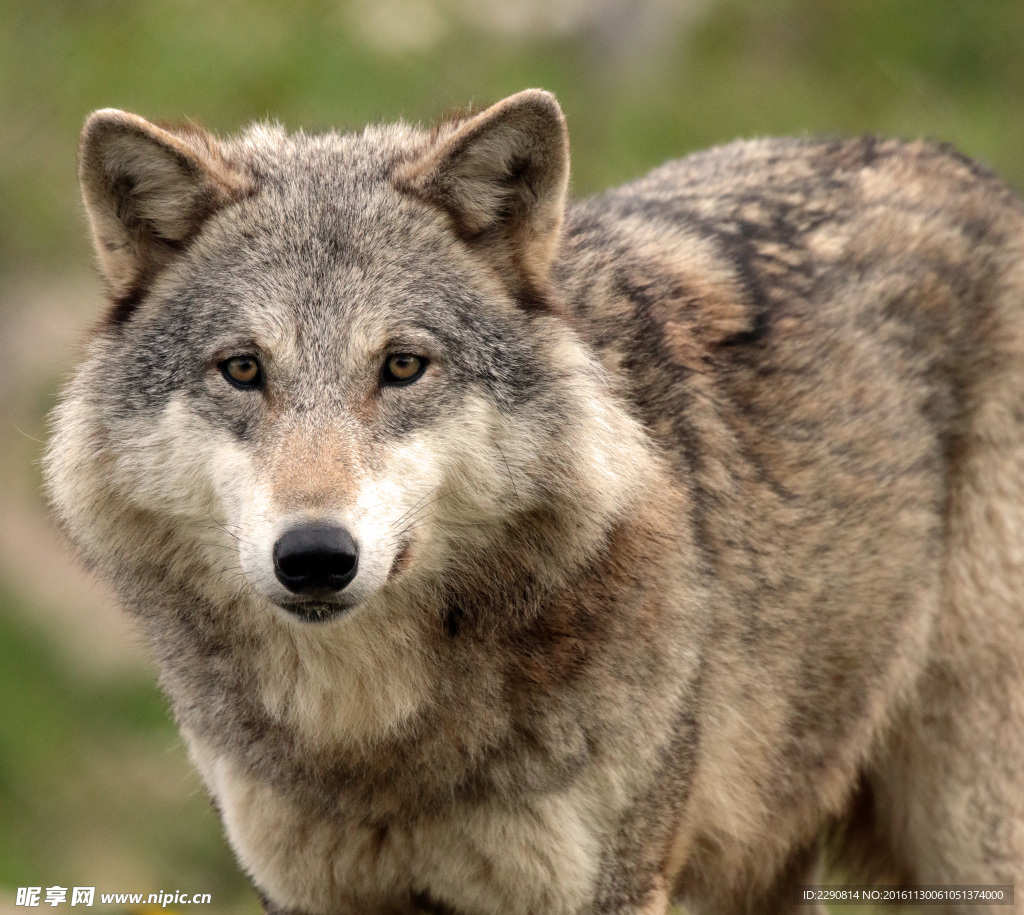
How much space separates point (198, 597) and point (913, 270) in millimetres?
2899

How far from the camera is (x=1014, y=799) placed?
545 cm

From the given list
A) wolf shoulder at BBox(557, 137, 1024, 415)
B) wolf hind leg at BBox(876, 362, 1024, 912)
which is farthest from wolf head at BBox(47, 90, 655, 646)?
wolf hind leg at BBox(876, 362, 1024, 912)

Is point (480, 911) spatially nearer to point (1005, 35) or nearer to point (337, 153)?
point (337, 153)

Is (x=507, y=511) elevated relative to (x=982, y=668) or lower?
elevated

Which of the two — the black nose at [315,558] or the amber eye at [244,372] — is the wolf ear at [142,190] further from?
the black nose at [315,558]

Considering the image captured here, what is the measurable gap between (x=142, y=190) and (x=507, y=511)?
1.46m

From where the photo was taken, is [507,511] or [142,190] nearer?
[507,511]

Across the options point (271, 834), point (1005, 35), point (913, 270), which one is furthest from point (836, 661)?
point (1005, 35)

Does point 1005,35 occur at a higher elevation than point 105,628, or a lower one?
higher

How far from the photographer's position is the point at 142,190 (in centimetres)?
436

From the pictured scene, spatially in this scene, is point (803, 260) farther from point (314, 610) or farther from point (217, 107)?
point (217, 107)

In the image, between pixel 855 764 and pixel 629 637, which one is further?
pixel 855 764

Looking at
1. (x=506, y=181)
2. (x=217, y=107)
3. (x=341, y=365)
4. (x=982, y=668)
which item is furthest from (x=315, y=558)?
(x=217, y=107)

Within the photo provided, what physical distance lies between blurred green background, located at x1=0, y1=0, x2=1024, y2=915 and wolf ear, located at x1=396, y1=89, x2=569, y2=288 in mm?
5964
